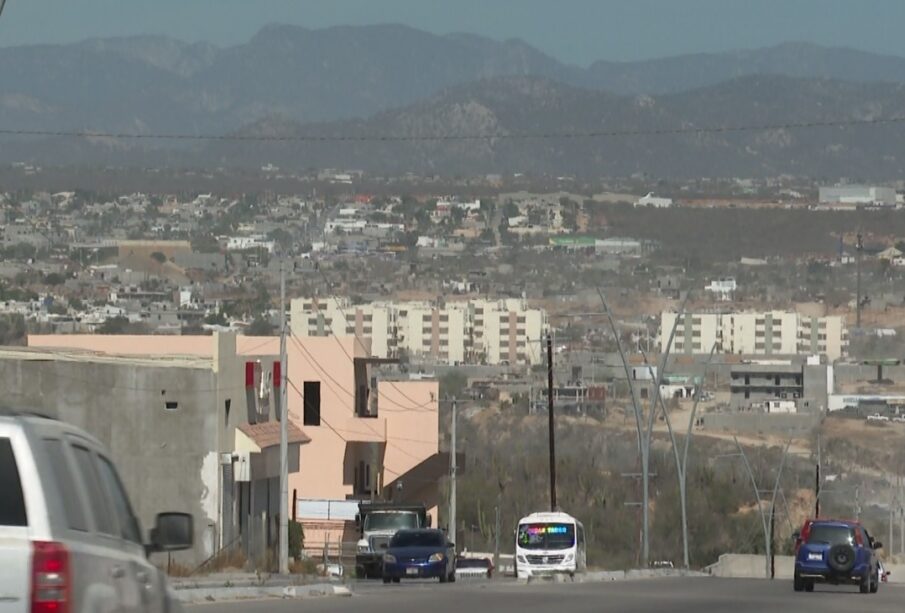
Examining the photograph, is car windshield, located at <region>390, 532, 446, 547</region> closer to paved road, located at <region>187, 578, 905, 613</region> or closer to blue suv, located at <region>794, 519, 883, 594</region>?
paved road, located at <region>187, 578, 905, 613</region>

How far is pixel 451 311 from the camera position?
654ft

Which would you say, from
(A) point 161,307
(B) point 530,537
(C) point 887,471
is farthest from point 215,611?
(A) point 161,307

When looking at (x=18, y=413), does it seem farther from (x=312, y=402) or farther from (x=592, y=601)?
(x=312, y=402)

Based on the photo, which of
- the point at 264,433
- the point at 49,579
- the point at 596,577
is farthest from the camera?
the point at 264,433

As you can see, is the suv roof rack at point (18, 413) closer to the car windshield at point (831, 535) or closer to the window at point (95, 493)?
the window at point (95, 493)

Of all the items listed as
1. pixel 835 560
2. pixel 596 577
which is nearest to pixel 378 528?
pixel 596 577

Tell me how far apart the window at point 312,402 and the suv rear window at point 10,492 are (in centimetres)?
6546

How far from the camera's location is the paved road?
25.3 m

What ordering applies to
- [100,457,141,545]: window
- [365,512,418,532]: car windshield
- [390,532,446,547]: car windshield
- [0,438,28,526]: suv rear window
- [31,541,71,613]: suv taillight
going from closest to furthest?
[31,541,71,613]: suv taillight, [0,438,28,526]: suv rear window, [100,457,141,545]: window, [390,532,446,547]: car windshield, [365,512,418,532]: car windshield

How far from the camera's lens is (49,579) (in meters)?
9.05

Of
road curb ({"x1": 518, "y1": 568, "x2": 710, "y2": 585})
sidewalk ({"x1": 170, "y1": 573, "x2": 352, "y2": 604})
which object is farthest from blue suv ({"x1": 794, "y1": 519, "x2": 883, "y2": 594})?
sidewalk ({"x1": 170, "y1": 573, "x2": 352, "y2": 604})

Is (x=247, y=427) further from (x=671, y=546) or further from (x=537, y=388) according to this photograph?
(x=537, y=388)

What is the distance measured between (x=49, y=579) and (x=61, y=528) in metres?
0.45

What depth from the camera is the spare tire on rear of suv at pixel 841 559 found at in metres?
36.5
